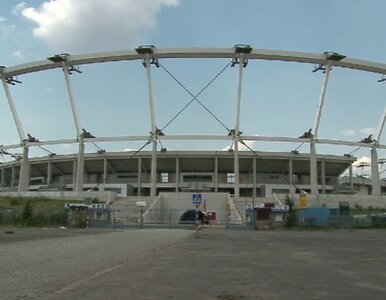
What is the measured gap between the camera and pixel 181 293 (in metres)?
9.02

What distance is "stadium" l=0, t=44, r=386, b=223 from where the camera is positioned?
70000 mm

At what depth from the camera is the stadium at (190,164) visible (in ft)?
230

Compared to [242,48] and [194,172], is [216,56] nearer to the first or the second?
[242,48]

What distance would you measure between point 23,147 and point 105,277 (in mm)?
74998

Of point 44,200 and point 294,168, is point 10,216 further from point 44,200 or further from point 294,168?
point 294,168

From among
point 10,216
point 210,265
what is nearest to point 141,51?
point 10,216

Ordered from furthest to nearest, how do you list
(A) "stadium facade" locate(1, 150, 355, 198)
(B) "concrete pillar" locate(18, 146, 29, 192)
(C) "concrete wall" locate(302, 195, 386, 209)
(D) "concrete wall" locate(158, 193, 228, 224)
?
(A) "stadium facade" locate(1, 150, 355, 198), (B) "concrete pillar" locate(18, 146, 29, 192), (C) "concrete wall" locate(302, 195, 386, 209), (D) "concrete wall" locate(158, 193, 228, 224)

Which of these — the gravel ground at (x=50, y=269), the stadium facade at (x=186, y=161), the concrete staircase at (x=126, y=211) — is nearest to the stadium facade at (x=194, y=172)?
the stadium facade at (x=186, y=161)

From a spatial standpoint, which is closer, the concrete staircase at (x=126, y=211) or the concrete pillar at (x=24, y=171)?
the concrete staircase at (x=126, y=211)

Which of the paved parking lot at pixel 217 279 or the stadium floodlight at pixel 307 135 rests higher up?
the stadium floodlight at pixel 307 135

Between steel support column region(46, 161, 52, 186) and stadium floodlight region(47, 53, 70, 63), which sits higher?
stadium floodlight region(47, 53, 70, 63)

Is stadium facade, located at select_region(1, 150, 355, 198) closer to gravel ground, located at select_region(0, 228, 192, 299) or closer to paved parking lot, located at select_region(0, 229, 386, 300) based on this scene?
gravel ground, located at select_region(0, 228, 192, 299)

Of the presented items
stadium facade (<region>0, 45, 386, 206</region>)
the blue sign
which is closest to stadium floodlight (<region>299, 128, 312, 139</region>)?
stadium facade (<region>0, 45, 386, 206</region>)

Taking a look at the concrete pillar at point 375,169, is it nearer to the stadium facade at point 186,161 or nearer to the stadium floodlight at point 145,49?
the stadium facade at point 186,161
